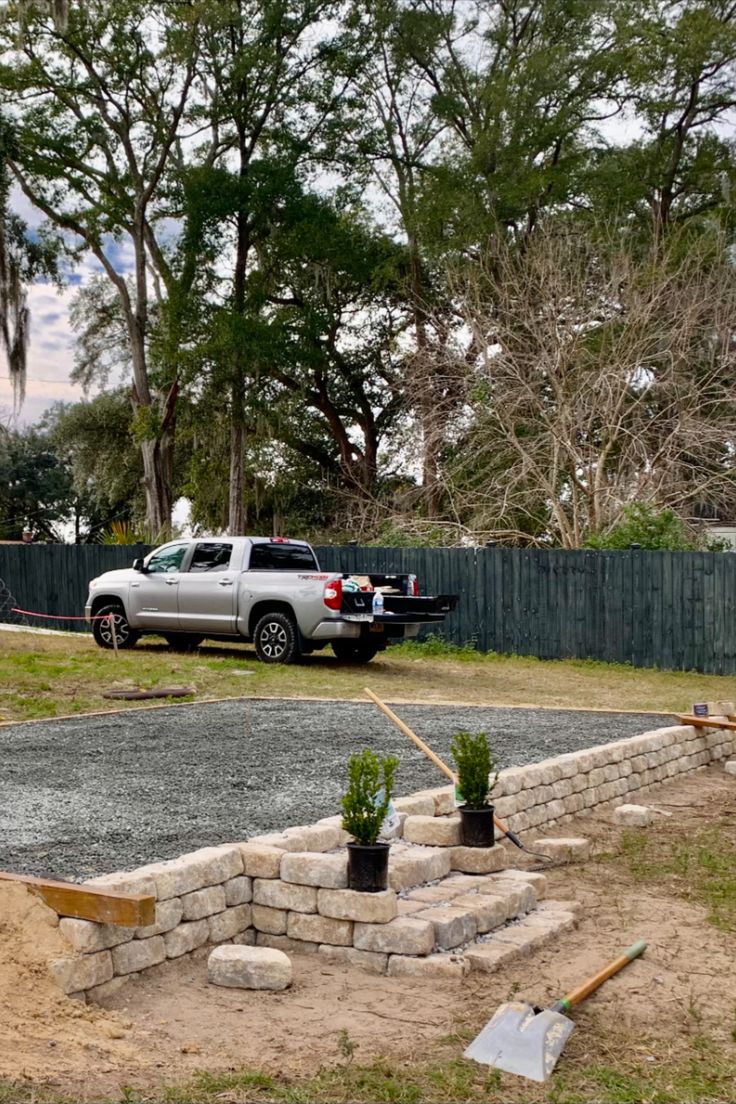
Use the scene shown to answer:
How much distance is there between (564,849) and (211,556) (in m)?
10.6

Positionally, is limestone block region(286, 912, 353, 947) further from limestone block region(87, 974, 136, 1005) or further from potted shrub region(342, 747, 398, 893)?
limestone block region(87, 974, 136, 1005)

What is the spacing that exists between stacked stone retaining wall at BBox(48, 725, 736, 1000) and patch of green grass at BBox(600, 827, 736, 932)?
2.83 feet

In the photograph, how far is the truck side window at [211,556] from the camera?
1736cm

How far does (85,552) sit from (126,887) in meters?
19.3

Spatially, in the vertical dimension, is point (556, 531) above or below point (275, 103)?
below

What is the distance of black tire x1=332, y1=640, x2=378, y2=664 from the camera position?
57.5 ft

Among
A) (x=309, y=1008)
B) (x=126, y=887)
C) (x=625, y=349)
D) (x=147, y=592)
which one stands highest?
(x=625, y=349)

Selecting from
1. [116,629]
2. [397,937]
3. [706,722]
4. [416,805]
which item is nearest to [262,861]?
[397,937]

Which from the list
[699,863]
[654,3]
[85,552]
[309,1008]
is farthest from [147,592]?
[654,3]

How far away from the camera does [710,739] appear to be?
11.8 m

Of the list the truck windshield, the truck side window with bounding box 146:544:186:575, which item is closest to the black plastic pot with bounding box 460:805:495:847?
the truck windshield

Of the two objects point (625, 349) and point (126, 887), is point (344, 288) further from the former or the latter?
point (126, 887)

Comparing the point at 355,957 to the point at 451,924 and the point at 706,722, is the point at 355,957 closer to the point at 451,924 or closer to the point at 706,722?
the point at 451,924

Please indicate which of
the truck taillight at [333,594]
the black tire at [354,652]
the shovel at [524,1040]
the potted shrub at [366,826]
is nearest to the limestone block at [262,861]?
the potted shrub at [366,826]
